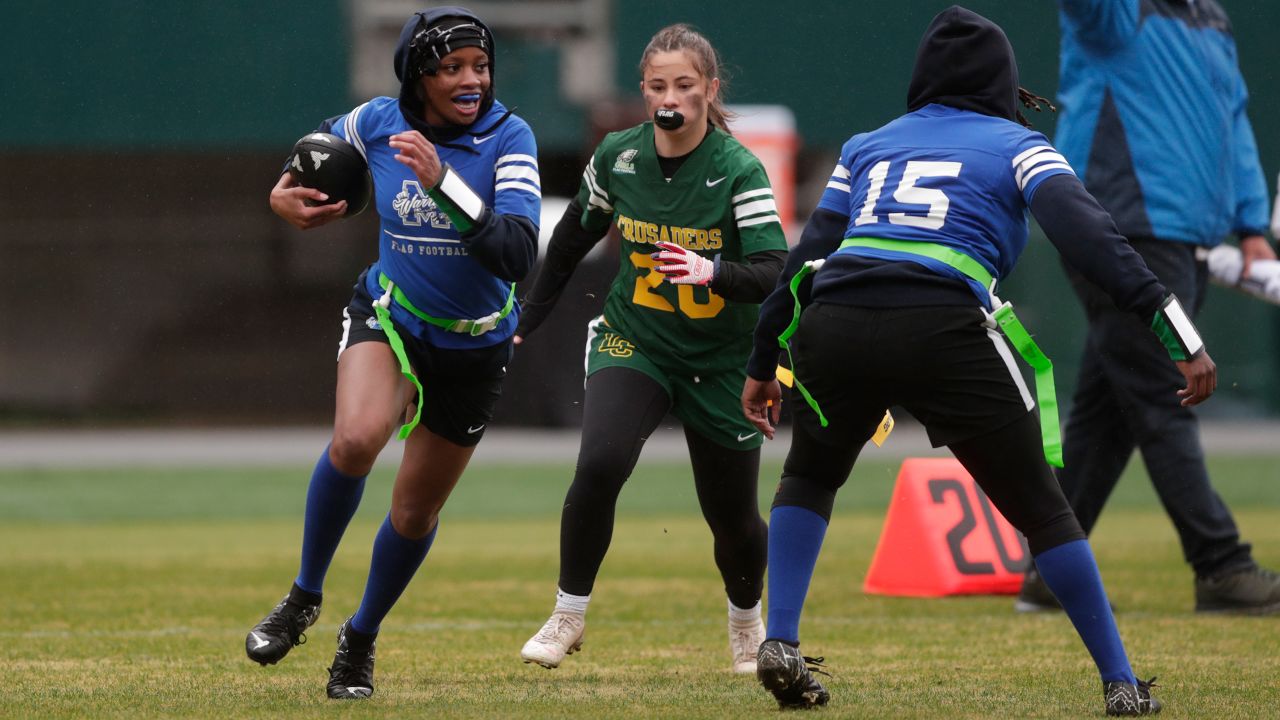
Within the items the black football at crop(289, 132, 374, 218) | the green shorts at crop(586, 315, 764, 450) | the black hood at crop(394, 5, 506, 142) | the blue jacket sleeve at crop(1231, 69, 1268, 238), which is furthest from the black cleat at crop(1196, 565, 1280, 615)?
the black football at crop(289, 132, 374, 218)

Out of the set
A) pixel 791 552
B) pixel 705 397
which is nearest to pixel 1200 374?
pixel 791 552

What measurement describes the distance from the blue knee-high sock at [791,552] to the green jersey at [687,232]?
950mm

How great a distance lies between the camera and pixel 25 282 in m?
26.0

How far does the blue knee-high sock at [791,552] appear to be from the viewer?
200 inches

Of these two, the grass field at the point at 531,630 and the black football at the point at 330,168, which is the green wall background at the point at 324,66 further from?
the black football at the point at 330,168

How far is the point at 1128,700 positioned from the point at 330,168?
294 cm

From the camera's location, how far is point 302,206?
219 inches

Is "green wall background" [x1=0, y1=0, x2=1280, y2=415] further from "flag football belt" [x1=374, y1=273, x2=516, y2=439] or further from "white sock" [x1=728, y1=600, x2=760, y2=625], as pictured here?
"flag football belt" [x1=374, y1=273, x2=516, y2=439]

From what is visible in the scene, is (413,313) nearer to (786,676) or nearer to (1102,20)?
(786,676)

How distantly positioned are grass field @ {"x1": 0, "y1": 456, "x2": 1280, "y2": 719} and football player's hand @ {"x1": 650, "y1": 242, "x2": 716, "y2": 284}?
131 cm

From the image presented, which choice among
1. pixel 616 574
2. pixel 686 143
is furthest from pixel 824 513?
pixel 616 574

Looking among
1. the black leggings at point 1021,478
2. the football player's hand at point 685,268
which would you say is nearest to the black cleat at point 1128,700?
the black leggings at point 1021,478

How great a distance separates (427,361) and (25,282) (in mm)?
22182

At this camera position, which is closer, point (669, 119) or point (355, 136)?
point (355, 136)
